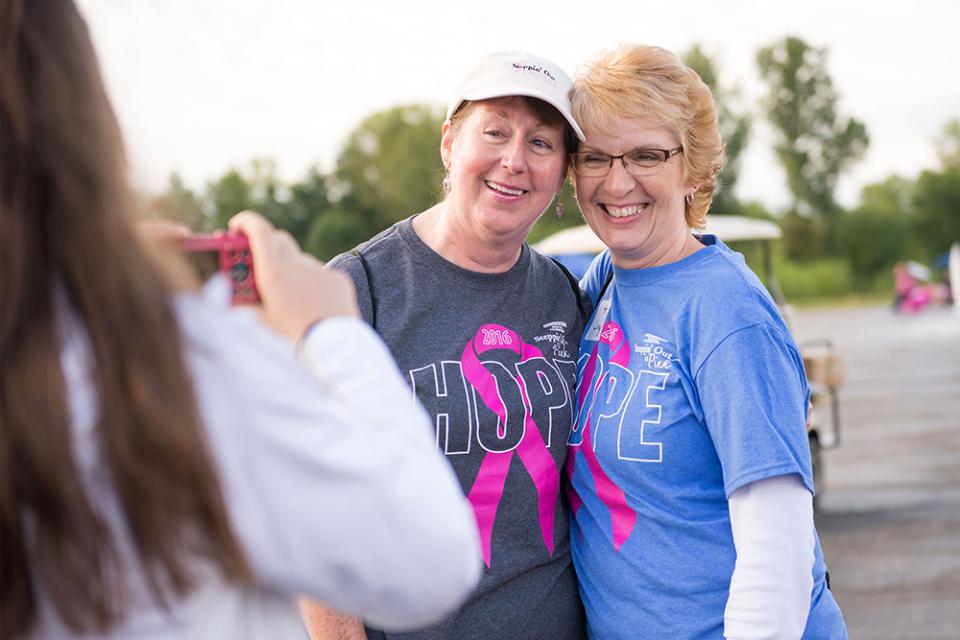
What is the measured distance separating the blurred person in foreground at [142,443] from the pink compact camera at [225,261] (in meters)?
0.18

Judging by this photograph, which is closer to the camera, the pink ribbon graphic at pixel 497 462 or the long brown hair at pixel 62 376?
the long brown hair at pixel 62 376

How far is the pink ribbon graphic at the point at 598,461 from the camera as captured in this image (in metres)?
2.29

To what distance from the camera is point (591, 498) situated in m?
2.37

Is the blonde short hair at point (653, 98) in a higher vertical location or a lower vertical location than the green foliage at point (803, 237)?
higher

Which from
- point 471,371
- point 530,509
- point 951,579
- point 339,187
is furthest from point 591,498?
point 339,187

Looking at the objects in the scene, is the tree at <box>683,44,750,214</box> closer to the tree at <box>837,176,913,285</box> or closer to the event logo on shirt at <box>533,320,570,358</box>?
the tree at <box>837,176,913,285</box>

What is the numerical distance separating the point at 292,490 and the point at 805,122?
181ft

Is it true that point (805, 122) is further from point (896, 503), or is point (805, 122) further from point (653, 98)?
point (653, 98)

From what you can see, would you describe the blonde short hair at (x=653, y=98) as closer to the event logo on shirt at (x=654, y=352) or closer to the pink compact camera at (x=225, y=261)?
the event logo on shirt at (x=654, y=352)

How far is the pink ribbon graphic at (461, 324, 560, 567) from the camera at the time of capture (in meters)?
2.33

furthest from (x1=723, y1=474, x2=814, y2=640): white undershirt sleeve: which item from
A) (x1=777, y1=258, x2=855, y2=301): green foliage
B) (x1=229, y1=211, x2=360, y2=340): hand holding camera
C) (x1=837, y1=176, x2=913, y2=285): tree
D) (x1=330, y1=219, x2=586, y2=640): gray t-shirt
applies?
(x1=837, y1=176, x2=913, y2=285): tree

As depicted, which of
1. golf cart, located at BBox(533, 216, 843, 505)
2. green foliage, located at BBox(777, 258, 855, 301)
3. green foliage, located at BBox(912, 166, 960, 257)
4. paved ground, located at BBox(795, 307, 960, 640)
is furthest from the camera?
green foliage, located at BBox(912, 166, 960, 257)

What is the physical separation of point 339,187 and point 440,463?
2211 inches

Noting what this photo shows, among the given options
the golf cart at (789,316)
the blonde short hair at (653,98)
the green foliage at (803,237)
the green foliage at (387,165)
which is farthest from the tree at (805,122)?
the blonde short hair at (653,98)
